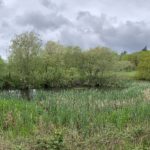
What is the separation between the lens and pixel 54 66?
182ft

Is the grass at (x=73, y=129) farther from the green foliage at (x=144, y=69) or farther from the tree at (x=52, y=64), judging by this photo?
the green foliage at (x=144, y=69)

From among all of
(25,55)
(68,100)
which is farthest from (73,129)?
(25,55)

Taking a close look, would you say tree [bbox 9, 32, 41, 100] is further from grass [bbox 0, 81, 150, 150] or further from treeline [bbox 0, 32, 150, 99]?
grass [bbox 0, 81, 150, 150]

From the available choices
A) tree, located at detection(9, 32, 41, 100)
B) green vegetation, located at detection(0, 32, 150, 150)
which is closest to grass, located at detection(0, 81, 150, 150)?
green vegetation, located at detection(0, 32, 150, 150)

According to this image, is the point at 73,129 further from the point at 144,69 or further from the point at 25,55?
the point at 144,69

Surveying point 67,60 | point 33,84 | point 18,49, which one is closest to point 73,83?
point 67,60

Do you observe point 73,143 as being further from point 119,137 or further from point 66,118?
point 66,118

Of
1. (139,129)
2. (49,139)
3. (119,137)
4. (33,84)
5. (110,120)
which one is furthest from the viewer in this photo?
(33,84)

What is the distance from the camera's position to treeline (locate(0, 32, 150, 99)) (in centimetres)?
4591

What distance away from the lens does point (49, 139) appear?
8.88 metres

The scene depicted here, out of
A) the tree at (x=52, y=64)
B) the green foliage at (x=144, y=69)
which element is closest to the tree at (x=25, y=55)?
the tree at (x=52, y=64)

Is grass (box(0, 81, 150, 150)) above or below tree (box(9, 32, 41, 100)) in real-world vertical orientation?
below

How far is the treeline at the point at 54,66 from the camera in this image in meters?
45.9

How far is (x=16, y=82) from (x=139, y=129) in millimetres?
40606
